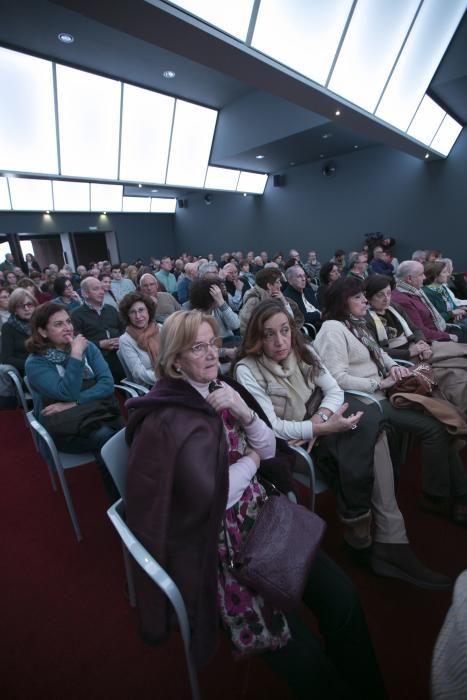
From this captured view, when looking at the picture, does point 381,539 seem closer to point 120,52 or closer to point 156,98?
point 120,52

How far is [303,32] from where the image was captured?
3.86 meters

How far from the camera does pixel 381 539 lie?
1517mm

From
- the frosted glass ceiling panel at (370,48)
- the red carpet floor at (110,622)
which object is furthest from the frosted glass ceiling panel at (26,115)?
the red carpet floor at (110,622)

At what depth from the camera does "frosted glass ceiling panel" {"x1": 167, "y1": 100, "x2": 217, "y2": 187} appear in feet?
26.3

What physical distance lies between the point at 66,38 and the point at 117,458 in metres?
6.93

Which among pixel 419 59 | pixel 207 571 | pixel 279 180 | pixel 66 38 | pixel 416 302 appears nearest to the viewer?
pixel 207 571

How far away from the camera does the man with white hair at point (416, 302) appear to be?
9.46ft

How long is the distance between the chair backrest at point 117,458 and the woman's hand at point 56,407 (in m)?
0.90

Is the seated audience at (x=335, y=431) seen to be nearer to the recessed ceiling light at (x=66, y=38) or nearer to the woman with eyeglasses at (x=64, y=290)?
the woman with eyeglasses at (x=64, y=290)

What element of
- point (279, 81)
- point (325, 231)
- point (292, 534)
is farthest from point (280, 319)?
point (325, 231)

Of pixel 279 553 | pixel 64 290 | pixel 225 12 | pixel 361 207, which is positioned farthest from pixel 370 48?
pixel 279 553

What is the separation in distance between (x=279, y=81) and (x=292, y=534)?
4.90 meters

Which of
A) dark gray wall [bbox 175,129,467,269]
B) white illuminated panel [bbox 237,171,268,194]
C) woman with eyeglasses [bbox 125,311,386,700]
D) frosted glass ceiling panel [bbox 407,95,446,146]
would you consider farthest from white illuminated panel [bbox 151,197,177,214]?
woman with eyeglasses [bbox 125,311,386,700]

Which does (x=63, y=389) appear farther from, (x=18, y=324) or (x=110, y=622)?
(x=18, y=324)
